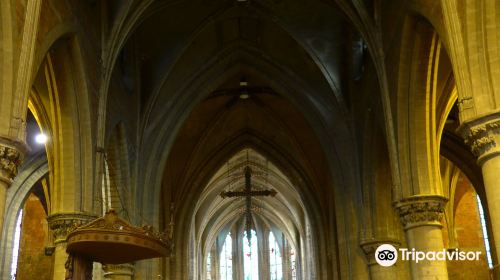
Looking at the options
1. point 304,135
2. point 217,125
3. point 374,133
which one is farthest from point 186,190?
point 374,133

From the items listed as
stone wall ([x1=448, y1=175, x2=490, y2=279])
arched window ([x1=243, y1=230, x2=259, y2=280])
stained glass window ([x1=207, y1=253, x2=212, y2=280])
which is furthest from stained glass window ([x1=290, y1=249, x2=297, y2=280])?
stone wall ([x1=448, y1=175, x2=490, y2=279])

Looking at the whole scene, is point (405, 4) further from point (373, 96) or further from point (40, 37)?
point (40, 37)

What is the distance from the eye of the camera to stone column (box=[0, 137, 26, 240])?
8.30 metres

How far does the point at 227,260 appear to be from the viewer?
134 feet

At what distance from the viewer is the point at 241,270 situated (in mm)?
40656

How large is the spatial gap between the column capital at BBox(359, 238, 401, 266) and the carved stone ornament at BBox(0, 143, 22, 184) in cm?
1042

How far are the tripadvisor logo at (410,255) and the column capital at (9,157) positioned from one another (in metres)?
7.25

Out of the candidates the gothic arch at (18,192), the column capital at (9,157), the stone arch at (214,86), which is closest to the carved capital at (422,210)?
the stone arch at (214,86)

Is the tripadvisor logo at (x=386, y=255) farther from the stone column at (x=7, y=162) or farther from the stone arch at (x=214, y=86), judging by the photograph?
the stone column at (x=7, y=162)

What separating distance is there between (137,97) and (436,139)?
8.51 metres

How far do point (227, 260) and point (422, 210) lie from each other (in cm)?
3012

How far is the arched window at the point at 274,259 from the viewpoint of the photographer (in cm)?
A: 4062

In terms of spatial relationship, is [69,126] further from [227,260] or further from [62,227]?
[227,260]

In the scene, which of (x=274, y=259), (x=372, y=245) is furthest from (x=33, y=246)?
(x=274, y=259)
